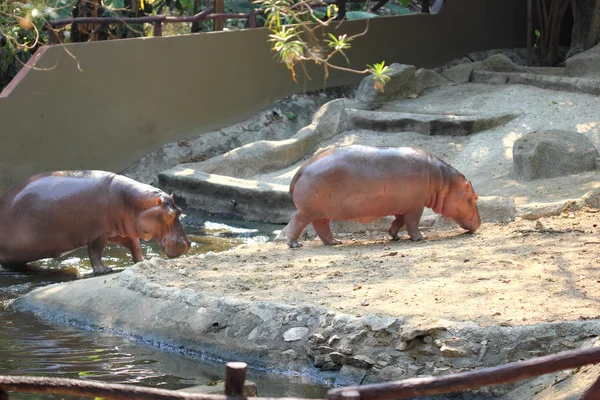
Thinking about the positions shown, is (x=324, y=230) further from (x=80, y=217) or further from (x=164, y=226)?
(x=80, y=217)

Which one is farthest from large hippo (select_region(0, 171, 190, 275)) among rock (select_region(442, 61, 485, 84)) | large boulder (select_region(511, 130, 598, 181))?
rock (select_region(442, 61, 485, 84))

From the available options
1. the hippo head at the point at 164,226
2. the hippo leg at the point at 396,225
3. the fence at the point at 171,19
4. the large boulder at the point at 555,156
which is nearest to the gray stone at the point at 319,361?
the hippo leg at the point at 396,225

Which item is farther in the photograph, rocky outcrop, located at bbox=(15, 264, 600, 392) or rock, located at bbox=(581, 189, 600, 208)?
rock, located at bbox=(581, 189, 600, 208)

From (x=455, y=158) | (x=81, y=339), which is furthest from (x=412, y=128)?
(x=81, y=339)

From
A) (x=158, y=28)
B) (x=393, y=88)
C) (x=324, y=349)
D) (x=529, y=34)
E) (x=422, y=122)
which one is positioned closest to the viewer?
(x=324, y=349)

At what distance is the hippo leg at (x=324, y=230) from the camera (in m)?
8.30

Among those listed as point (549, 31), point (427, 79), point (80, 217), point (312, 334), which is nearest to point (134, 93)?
point (427, 79)

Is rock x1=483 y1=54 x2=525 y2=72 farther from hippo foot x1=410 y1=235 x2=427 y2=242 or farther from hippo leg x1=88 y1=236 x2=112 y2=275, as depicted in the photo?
hippo leg x1=88 y1=236 x2=112 y2=275

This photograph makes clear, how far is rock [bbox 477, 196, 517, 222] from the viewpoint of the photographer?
8750 millimetres

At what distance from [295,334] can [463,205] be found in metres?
3.17

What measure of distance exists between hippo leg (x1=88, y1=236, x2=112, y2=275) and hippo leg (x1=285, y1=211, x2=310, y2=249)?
5.20 feet

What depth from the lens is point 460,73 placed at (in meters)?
14.6

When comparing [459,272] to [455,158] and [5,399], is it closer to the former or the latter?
[5,399]

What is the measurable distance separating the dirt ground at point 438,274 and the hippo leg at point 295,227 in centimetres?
→ 10
